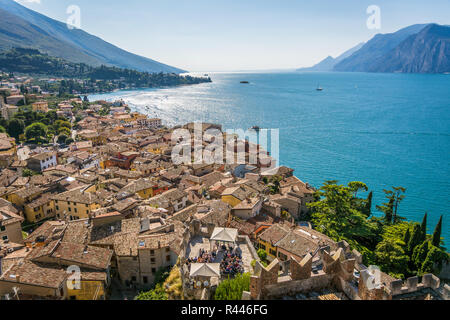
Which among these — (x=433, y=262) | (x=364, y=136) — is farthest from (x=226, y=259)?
(x=364, y=136)

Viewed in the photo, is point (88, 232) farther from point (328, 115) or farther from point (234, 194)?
point (328, 115)

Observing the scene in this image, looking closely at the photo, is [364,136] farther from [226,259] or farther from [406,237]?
[226,259]

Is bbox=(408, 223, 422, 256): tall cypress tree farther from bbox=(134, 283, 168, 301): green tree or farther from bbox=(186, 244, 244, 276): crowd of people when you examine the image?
bbox=(134, 283, 168, 301): green tree

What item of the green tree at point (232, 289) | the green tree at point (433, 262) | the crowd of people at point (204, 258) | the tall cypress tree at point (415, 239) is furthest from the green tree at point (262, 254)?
the tall cypress tree at point (415, 239)

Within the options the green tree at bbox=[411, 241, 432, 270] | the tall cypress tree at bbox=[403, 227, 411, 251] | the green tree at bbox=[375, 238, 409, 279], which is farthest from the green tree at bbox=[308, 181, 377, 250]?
the green tree at bbox=[411, 241, 432, 270]
